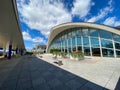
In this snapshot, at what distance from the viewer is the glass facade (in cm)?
1505

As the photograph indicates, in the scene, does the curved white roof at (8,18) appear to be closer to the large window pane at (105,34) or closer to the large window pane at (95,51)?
the large window pane at (95,51)

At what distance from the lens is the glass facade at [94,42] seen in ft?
49.4

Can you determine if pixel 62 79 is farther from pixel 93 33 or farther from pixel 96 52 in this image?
pixel 93 33

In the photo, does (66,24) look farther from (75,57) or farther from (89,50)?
(75,57)

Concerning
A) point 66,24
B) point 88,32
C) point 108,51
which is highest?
point 66,24

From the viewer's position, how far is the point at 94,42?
1777 cm

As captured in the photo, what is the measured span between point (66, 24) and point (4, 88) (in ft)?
69.1

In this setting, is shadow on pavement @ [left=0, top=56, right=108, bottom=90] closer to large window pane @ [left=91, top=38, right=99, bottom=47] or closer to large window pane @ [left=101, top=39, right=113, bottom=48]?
large window pane @ [left=101, top=39, right=113, bottom=48]

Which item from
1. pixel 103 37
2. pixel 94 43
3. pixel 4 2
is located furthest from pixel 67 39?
pixel 4 2

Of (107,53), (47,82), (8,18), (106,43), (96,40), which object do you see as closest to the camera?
(47,82)

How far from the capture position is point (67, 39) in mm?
25688

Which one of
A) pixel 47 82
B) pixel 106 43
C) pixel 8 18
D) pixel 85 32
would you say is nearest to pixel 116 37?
pixel 106 43

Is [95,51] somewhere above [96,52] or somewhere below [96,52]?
above

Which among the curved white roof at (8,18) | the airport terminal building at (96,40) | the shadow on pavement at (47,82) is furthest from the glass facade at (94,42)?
the curved white roof at (8,18)
